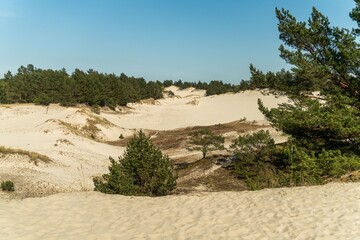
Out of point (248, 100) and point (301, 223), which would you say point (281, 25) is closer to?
point (301, 223)

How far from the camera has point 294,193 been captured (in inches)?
590

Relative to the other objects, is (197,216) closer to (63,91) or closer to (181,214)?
(181,214)

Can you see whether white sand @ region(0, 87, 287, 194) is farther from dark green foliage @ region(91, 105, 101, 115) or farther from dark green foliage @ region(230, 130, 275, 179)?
dark green foliage @ region(230, 130, 275, 179)

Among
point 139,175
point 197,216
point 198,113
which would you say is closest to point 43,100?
point 198,113

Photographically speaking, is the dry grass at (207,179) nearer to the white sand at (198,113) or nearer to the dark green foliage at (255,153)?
the dark green foliage at (255,153)

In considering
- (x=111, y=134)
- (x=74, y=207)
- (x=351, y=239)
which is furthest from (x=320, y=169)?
(x=111, y=134)

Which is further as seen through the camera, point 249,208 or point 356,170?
point 356,170

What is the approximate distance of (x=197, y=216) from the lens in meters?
13.5

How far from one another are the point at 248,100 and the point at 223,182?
8649cm

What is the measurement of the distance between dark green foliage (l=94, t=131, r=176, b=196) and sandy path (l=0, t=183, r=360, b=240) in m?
1.34

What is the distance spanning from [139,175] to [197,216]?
6.76 meters

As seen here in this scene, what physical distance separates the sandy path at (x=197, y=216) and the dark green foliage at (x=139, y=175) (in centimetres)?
134

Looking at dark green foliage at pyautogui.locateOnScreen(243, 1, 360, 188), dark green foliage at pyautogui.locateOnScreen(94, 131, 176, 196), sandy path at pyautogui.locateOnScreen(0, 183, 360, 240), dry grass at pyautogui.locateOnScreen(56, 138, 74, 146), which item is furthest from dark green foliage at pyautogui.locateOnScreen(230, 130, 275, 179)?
dry grass at pyautogui.locateOnScreen(56, 138, 74, 146)

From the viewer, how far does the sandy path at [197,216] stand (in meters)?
11.5
